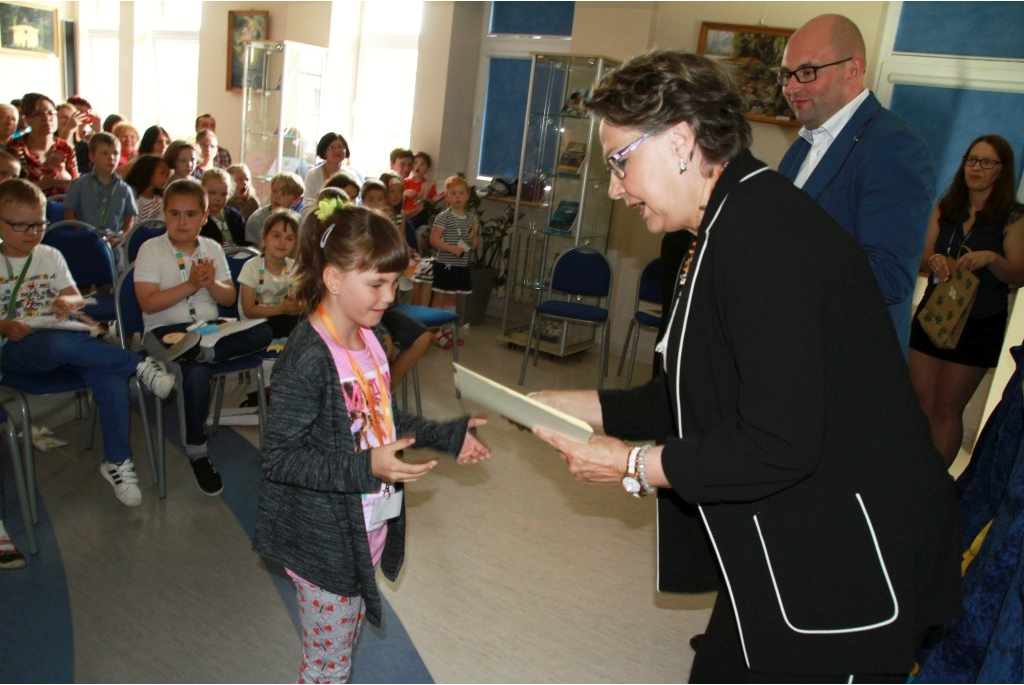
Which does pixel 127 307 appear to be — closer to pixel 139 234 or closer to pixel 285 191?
pixel 139 234

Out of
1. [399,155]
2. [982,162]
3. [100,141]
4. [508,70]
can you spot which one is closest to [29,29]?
[399,155]

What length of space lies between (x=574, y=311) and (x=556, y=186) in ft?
4.34

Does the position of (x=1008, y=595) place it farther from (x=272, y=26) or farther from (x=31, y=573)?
(x=272, y=26)

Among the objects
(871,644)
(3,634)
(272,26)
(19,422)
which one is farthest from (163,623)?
(272,26)

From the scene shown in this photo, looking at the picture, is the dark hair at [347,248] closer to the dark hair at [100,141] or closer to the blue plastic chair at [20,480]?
the blue plastic chair at [20,480]

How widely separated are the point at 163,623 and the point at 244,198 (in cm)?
411

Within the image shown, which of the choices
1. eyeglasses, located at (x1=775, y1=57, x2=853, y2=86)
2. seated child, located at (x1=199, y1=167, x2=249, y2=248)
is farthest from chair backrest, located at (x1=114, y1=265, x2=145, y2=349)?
eyeglasses, located at (x1=775, y1=57, x2=853, y2=86)

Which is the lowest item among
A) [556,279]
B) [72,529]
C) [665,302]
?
[72,529]

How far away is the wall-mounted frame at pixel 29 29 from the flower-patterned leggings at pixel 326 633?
39.2ft

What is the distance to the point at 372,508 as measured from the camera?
1719mm

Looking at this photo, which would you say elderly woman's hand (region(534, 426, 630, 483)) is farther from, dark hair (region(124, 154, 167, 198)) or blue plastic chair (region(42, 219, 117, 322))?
dark hair (region(124, 154, 167, 198))

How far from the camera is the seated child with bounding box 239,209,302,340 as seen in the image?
362cm

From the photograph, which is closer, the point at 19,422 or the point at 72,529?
Answer: the point at 72,529

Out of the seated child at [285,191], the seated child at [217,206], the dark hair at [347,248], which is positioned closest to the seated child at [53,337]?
the seated child at [217,206]
